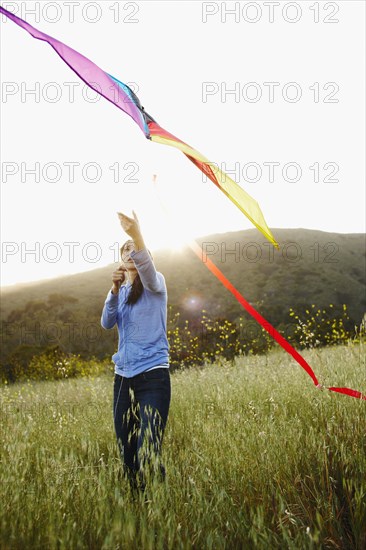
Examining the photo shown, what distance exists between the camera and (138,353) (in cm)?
274

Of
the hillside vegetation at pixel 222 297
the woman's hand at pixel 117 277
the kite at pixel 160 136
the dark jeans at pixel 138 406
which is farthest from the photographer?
the hillside vegetation at pixel 222 297

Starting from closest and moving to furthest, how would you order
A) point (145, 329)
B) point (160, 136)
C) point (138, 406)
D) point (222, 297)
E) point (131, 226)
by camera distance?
point (160, 136) → point (131, 226) → point (138, 406) → point (145, 329) → point (222, 297)

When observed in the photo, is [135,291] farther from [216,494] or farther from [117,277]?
[216,494]

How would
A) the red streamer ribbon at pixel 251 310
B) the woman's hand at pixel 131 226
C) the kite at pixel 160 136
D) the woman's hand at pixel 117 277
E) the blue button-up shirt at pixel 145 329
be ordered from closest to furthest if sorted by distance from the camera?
1. the red streamer ribbon at pixel 251 310
2. the kite at pixel 160 136
3. the woman's hand at pixel 131 226
4. the blue button-up shirt at pixel 145 329
5. the woman's hand at pixel 117 277

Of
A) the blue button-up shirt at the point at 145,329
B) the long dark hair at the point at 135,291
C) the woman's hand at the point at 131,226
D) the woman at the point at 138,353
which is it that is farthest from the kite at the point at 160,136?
the long dark hair at the point at 135,291

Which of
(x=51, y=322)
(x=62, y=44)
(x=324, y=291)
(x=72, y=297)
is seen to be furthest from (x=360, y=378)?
(x=324, y=291)

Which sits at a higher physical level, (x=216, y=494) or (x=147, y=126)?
(x=147, y=126)

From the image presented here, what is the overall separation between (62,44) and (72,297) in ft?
93.0

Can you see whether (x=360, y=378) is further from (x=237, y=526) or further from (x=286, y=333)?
(x=286, y=333)

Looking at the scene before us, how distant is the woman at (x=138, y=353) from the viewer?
103 inches

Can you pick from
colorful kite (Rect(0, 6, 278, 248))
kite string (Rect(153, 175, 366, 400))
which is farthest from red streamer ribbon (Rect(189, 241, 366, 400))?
colorful kite (Rect(0, 6, 278, 248))

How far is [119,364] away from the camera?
288 cm

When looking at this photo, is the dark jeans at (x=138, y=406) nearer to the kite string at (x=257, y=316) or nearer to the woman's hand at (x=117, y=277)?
the woman's hand at (x=117, y=277)

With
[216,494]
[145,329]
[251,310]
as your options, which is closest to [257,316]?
[251,310]
